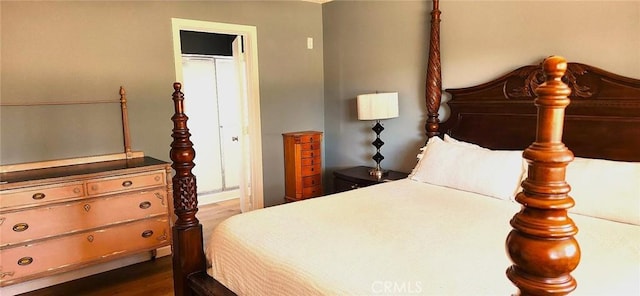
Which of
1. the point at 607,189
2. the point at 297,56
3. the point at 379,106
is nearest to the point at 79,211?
Answer: the point at 379,106

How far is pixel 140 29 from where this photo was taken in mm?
3406

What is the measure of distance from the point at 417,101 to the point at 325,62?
1390 mm

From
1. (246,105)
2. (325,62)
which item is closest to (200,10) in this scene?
(246,105)

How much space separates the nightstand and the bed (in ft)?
1.69

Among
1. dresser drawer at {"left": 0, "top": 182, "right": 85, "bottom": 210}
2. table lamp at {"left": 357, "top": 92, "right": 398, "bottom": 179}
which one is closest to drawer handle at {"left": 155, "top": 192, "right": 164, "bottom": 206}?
dresser drawer at {"left": 0, "top": 182, "right": 85, "bottom": 210}

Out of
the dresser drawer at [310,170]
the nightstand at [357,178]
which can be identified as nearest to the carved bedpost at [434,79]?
the nightstand at [357,178]

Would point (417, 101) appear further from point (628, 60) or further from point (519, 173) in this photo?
point (628, 60)

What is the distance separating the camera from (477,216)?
2113mm

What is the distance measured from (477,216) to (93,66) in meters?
2.99

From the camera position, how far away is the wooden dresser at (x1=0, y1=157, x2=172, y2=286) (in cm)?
262

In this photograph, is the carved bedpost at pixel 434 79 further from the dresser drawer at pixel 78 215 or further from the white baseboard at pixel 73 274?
the white baseboard at pixel 73 274

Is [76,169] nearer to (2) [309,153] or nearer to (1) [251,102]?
(1) [251,102]

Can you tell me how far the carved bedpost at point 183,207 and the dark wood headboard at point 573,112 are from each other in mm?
2124

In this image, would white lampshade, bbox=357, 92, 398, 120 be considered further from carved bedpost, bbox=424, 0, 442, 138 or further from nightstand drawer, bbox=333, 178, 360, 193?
nightstand drawer, bbox=333, 178, 360, 193
